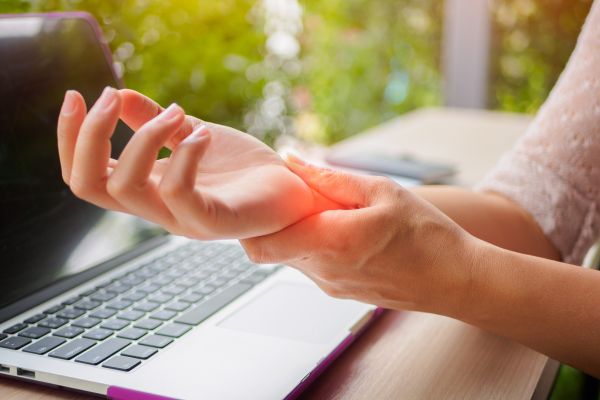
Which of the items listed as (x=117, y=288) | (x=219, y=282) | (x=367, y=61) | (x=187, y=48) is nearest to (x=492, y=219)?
(x=219, y=282)

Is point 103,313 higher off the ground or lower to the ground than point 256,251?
lower

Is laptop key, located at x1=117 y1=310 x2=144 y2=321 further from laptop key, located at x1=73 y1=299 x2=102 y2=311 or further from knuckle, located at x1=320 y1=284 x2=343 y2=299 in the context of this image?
knuckle, located at x1=320 y1=284 x2=343 y2=299

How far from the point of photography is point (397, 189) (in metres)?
0.58

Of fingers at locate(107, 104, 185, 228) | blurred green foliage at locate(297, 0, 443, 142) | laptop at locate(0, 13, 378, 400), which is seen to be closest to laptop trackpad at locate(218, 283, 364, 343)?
laptop at locate(0, 13, 378, 400)

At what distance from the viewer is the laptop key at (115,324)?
634 millimetres

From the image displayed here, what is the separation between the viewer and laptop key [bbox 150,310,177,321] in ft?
2.16

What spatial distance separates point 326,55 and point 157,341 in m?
2.59

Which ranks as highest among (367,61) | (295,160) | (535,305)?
(295,160)

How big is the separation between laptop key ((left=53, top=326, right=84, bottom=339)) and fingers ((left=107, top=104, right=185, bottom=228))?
7.8 inches

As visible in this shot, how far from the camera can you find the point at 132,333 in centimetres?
62

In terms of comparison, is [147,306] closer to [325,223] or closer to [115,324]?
[115,324]

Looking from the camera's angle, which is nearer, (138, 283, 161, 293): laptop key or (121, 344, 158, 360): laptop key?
(121, 344, 158, 360): laptop key

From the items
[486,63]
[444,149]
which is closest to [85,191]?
[444,149]

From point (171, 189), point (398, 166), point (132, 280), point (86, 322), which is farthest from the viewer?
point (398, 166)
